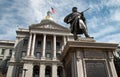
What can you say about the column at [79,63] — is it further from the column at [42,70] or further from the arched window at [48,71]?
the arched window at [48,71]

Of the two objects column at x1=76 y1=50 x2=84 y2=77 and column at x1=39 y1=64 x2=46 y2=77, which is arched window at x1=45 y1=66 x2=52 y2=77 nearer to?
column at x1=39 y1=64 x2=46 y2=77

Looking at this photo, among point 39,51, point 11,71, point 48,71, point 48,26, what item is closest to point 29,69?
point 11,71

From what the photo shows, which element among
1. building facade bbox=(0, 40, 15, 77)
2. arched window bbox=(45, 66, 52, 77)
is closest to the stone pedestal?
arched window bbox=(45, 66, 52, 77)

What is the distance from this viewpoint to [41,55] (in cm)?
3959

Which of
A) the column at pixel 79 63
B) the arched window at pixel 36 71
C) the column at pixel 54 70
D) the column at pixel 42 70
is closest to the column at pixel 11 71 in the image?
the arched window at pixel 36 71

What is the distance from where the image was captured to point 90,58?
589cm

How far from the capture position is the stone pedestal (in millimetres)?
5652

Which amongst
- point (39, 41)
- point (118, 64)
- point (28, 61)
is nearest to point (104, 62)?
point (118, 64)

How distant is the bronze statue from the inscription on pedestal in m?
1.40

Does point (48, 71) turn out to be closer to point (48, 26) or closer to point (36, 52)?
point (36, 52)

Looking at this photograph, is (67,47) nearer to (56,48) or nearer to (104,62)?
(104,62)

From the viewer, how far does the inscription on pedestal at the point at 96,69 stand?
5.66 m

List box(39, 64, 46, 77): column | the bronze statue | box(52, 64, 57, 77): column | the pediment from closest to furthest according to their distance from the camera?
the bronze statue < box(39, 64, 46, 77): column < box(52, 64, 57, 77): column < the pediment

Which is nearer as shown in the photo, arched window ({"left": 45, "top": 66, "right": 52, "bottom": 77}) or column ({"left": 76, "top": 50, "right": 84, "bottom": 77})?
column ({"left": 76, "top": 50, "right": 84, "bottom": 77})
